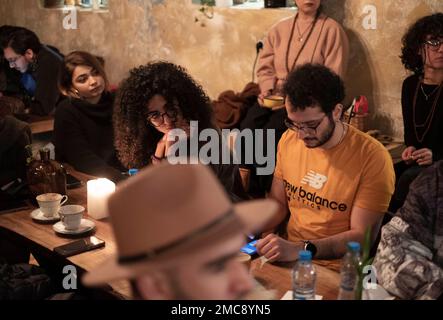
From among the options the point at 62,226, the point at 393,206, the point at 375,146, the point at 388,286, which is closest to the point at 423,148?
the point at 393,206

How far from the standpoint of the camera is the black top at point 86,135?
3350mm

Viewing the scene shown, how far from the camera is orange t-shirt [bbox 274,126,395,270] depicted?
230cm

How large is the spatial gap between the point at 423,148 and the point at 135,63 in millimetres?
3181

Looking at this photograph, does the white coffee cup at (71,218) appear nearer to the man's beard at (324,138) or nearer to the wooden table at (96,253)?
the wooden table at (96,253)

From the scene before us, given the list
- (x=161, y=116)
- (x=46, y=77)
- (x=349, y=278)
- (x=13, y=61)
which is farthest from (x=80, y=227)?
(x=13, y=61)

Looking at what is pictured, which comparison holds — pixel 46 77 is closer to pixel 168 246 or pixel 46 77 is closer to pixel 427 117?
pixel 427 117

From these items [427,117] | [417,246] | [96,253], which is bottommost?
[96,253]

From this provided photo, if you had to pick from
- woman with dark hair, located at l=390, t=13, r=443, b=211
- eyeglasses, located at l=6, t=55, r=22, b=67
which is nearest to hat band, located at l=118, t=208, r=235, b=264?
woman with dark hair, located at l=390, t=13, r=443, b=211

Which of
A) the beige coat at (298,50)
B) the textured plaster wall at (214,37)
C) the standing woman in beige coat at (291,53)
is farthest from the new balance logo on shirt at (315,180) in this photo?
the textured plaster wall at (214,37)

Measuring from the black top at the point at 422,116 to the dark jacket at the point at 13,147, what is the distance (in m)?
2.27

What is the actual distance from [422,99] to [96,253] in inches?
93.1

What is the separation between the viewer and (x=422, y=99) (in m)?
3.69

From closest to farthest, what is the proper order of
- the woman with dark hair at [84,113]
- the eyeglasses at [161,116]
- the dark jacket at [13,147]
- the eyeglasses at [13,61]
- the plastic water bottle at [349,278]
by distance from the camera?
the plastic water bottle at [349,278] → the eyeglasses at [161,116] → the dark jacket at [13,147] → the woman with dark hair at [84,113] → the eyeglasses at [13,61]
